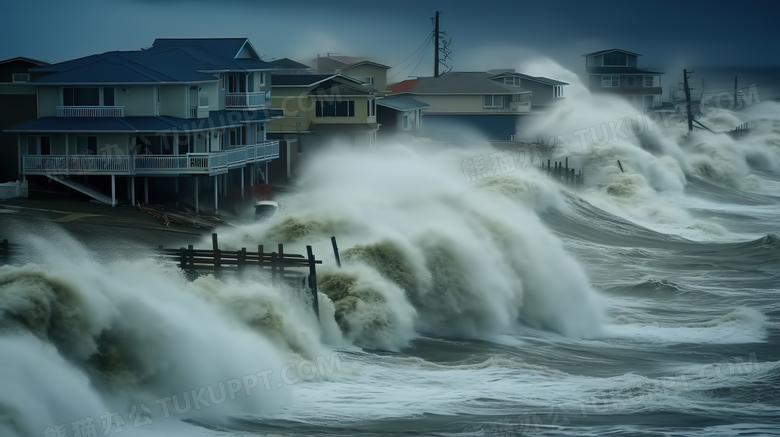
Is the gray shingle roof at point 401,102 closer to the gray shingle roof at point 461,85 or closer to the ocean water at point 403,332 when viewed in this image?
the gray shingle roof at point 461,85

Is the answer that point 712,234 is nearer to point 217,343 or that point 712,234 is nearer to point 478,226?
point 478,226

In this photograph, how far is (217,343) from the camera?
19859 mm

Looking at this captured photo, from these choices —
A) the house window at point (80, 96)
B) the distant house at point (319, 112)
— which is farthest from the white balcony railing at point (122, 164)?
the distant house at point (319, 112)

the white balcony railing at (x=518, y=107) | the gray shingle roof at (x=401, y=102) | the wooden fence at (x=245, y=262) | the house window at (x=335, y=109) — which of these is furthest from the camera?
the white balcony railing at (x=518, y=107)

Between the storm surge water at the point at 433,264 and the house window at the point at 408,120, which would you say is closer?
the storm surge water at the point at 433,264

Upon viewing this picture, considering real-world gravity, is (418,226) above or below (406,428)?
above

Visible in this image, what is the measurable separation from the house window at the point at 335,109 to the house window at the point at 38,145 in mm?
19630

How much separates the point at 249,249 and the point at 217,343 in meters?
10.2

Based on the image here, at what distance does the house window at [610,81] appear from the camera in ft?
338

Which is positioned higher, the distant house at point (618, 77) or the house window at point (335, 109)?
the distant house at point (618, 77)

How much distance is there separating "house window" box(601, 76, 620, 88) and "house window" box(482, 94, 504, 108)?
1087 inches

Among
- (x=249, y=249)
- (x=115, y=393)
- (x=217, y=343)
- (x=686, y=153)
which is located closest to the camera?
(x=115, y=393)

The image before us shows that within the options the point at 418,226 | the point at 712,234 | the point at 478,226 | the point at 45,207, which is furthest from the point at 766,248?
the point at 45,207

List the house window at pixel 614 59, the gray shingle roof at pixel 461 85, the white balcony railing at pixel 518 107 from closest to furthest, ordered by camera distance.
Answer: the gray shingle roof at pixel 461 85
the white balcony railing at pixel 518 107
the house window at pixel 614 59
